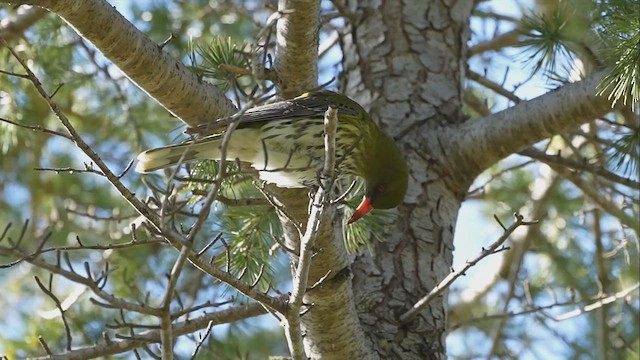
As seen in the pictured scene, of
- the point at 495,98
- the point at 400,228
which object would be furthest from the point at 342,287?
the point at 495,98


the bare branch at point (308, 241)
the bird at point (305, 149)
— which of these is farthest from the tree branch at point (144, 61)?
the bare branch at point (308, 241)

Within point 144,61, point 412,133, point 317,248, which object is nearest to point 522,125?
point 412,133

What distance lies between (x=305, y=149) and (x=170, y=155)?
0.51 metres

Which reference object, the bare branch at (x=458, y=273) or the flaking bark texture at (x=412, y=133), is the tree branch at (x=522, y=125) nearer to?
the flaking bark texture at (x=412, y=133)

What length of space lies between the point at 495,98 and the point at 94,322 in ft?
10.2

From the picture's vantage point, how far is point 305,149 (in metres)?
3.70

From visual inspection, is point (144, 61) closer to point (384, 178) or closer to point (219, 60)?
point (219, 60)

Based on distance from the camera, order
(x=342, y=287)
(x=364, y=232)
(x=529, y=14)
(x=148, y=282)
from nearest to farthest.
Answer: (x=342, y=287)
(x=364, y=232)
(x=529, y=14)
(x=148, y=282)

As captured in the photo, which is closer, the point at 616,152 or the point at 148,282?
the point at 616,152

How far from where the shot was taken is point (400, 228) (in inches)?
161

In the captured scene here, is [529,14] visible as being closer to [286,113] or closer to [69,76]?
[286,113]

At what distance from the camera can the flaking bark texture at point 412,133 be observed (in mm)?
3818

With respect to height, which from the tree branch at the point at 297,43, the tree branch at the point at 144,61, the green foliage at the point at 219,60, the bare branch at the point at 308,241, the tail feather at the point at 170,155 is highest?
the green foliage at the point at 219,60

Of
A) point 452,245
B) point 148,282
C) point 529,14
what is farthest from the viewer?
point 148,282
